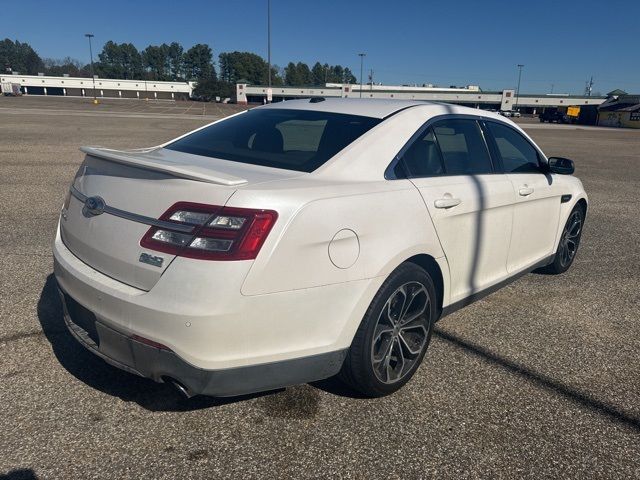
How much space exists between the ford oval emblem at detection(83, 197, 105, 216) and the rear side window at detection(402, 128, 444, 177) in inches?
64.9

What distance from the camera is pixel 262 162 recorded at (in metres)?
2.79

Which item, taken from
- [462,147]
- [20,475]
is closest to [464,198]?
[462,147]

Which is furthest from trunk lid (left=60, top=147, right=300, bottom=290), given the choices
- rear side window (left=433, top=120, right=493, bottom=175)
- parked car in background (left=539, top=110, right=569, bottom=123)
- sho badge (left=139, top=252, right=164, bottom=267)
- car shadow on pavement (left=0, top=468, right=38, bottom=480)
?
parked car in background (left=539, top=110, right=569, bottom=123)

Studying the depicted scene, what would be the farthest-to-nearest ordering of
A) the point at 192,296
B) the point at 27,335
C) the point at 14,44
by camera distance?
the point at 14,44 < the point at 27,335 < the point at 192,296

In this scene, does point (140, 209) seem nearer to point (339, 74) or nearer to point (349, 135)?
point (349, 135)

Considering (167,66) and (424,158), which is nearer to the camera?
(424,158)

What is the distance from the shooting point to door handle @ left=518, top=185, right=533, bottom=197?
3.77 metres

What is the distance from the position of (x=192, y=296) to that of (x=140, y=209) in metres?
0.52

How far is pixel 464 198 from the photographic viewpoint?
316 centimetres

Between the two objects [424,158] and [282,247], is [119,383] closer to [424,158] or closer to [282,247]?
[282,247]

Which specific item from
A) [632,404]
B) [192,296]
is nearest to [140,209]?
[192,296]

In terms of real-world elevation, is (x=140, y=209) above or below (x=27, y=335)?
above

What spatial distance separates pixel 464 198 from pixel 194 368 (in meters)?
1.95

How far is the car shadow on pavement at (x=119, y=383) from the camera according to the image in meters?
2.67
